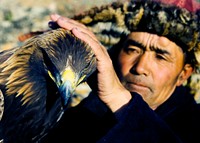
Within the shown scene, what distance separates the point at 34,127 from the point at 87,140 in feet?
4.18

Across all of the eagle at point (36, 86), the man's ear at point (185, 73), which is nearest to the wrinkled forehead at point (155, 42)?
the man's ear at point (185, 73)

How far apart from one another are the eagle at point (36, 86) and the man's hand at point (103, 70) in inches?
7.2

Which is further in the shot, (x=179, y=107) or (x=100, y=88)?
(x=179, y=107)

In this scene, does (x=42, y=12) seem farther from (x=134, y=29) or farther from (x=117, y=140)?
(x=117, y=140)

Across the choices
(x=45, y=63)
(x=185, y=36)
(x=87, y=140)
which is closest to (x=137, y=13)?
(x=185, y=36)

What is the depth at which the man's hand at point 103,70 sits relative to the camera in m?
3.14

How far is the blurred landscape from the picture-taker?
427 cm

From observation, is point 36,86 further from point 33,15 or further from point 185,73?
point 33,15

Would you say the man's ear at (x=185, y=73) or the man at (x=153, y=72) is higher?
the man at (x=153, y=72)

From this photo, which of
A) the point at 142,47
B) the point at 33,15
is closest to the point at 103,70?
the point at 142,47

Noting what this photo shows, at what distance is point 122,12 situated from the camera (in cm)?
454

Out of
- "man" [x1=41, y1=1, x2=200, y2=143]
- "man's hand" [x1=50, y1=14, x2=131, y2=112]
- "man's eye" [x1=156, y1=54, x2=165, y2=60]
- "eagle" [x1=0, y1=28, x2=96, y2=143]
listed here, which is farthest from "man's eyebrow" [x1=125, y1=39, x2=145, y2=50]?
"eagle" [x1=0, y1=28, x2=96, y2=143]

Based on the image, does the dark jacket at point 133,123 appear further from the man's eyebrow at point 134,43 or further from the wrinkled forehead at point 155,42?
the man's eyebrow at point 134,43

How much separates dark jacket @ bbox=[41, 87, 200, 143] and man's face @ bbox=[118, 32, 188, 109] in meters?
0.12
